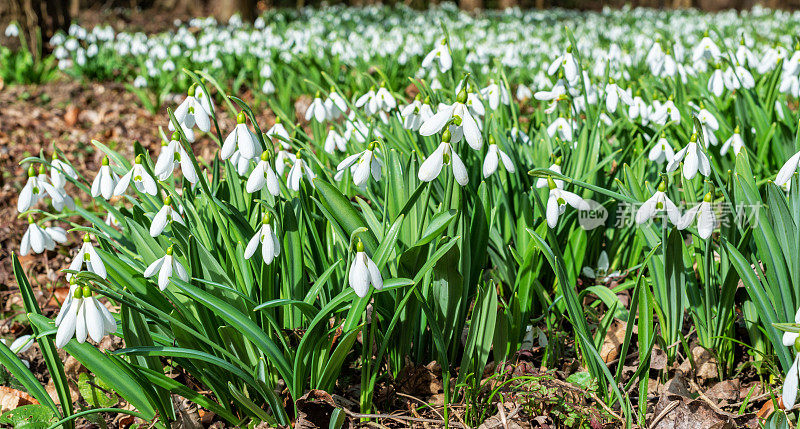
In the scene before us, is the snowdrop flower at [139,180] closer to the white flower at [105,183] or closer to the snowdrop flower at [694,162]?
the white flower at [105,183]

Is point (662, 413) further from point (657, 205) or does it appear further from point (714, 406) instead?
point (657, 205)

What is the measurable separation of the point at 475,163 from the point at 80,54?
4699 millimetres

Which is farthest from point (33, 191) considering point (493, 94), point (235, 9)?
point (235, 9)

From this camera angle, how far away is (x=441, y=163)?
141cm

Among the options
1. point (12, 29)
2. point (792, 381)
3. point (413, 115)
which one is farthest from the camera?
point (12, 29)

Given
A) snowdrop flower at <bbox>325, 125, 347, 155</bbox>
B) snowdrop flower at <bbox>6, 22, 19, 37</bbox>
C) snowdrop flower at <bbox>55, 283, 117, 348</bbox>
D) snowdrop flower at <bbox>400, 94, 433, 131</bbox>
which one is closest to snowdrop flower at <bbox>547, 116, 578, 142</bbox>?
snowdrop flower at <bbox>400, 94, 433, 131</bbox>

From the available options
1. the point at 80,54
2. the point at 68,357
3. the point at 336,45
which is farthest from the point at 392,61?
the point at 68,357

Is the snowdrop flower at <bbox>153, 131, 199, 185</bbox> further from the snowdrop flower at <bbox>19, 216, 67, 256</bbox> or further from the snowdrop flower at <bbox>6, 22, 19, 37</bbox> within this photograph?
the snowdrop flower at <bbox>6, 22, 19, 37</bbox>

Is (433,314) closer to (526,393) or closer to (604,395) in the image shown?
(526,393)

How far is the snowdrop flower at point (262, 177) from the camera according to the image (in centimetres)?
153

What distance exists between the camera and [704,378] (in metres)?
1.86

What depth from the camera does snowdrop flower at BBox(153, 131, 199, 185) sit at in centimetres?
155

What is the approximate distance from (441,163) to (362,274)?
0.31 metres

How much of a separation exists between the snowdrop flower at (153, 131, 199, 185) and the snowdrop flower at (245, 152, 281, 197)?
151 mm
